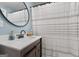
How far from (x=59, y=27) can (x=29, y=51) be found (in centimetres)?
50

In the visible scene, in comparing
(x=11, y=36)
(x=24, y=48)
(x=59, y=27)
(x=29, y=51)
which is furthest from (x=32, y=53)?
(x=59, y=27)

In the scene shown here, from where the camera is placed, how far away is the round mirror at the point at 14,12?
2.99ft

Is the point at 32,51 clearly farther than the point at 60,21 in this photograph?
No

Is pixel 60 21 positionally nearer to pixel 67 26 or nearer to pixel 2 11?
pixel 67 26

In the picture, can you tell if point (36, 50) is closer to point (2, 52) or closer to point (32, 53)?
point (32, 53)

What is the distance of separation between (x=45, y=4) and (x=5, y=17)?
19.6 inches

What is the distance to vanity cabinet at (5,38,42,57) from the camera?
30.5 inches

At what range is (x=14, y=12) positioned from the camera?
0.96 meters

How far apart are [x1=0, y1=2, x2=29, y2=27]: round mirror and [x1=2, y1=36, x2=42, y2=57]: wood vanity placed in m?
0.24

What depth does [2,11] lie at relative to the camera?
0.88 m

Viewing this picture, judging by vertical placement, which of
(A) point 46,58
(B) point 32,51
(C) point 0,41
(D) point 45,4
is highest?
(D) point 45,4

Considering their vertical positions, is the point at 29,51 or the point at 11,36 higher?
the point at 11,36

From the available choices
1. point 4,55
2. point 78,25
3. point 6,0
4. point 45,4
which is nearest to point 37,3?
point 45,4

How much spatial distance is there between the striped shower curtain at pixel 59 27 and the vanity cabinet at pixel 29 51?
0.08 meters
